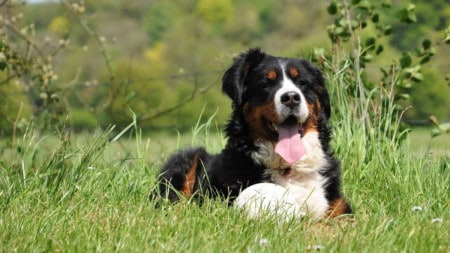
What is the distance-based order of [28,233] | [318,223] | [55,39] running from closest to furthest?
[28,233] → [318,223] → [55,39]

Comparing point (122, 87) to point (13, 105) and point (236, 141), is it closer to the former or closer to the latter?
point (13, 105)

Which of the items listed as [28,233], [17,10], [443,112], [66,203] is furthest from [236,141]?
[443,112]

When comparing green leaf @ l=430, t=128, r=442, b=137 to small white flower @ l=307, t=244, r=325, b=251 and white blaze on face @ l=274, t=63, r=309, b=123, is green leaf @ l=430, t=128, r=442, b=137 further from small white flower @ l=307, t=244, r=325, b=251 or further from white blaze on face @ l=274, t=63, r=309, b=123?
small white flower @ l=307, t=244, r=325, b=251

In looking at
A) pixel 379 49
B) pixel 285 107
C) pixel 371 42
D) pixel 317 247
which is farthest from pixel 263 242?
pixel 379 49

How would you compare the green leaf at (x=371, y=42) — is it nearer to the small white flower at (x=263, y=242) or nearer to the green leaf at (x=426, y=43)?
the green leaf at (x=426, y=43)

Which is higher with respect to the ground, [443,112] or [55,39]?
[55,39]

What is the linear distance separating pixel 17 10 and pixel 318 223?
206 inches

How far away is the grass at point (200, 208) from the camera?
4.07 meters

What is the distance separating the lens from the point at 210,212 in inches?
193

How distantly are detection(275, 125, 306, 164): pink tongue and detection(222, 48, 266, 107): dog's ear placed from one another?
36cm

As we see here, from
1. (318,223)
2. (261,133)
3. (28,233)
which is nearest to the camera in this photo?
(28,233)

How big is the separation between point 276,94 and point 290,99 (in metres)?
0.11

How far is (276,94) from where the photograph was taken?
17.5 feet

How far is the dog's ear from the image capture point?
18.6 feet
